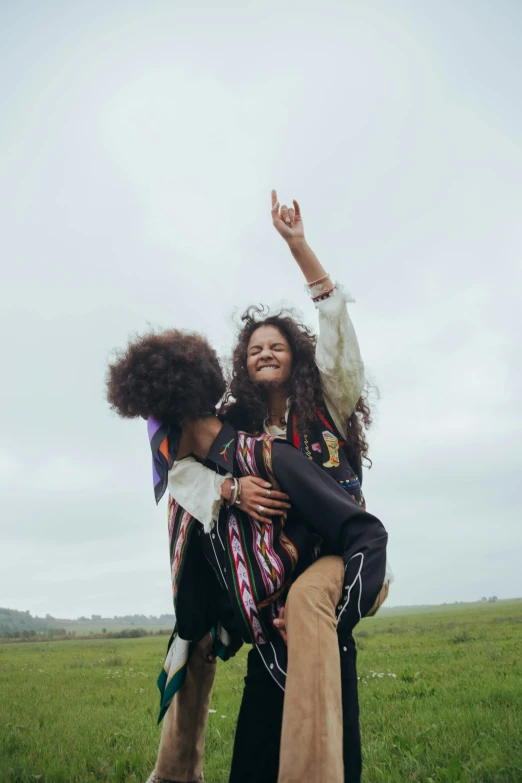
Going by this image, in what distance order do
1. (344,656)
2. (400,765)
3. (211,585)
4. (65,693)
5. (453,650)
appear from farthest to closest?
1. (453,650)
2. (65,693)
3. (400,765)
4. (211,585)
5. (344,656)

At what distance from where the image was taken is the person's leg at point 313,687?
1.99 meters

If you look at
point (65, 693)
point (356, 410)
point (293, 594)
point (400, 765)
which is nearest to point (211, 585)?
point (293, 594)

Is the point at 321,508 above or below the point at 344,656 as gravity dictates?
above

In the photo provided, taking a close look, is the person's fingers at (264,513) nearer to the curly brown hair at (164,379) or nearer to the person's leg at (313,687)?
the person's leg at (313,687)

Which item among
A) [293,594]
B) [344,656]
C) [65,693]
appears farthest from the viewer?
[65,693]

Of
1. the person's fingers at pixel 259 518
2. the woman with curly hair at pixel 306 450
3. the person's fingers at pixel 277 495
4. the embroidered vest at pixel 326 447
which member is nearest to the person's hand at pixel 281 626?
the woman with curly hair at pixel 306 450

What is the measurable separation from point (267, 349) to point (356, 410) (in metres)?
0.67

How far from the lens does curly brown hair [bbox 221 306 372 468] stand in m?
3.19

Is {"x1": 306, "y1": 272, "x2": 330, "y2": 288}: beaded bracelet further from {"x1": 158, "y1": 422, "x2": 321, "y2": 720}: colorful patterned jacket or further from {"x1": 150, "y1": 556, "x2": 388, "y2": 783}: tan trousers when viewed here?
{"x1": 150, "y1": 556, "x2": 388, "y2": 783}: tan trousers

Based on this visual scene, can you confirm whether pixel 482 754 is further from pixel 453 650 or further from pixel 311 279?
pixel 453 650

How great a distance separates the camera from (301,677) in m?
2.17

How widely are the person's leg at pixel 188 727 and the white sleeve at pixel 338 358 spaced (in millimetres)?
1560

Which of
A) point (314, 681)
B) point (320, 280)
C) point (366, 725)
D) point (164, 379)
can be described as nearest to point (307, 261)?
point (320, 280)

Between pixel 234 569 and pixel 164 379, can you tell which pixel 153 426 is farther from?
pixel 234 569
